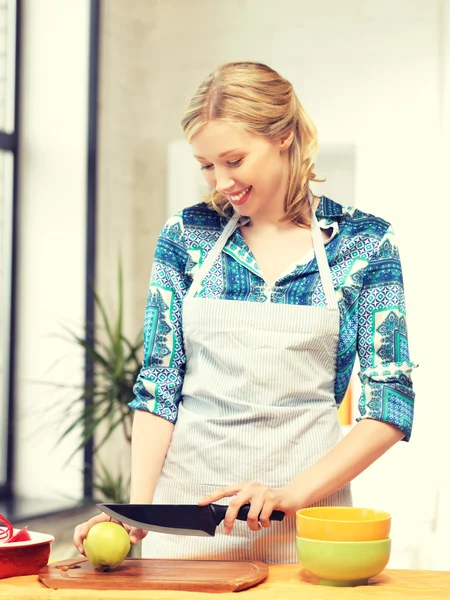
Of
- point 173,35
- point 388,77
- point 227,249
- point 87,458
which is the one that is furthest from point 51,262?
point 227,249

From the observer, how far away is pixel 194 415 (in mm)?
1701

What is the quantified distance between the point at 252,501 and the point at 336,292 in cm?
46

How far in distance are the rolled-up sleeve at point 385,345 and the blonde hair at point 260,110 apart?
0.68 ft

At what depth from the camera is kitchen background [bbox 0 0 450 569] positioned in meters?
3.77

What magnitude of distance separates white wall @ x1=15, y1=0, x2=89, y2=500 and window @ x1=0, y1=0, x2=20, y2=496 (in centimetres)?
4

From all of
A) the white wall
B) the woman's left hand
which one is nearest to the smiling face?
the woman's left hand

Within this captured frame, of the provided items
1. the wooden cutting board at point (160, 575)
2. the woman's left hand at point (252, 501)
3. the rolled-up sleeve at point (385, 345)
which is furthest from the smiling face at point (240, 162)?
the wooden cutting board at point (160, 575)

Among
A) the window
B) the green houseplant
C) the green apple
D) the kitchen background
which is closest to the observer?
the green apple

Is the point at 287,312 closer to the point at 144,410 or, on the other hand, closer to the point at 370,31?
the point at 144,410

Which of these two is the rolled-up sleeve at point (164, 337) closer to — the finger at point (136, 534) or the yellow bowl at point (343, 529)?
the finger at point (136, 534)

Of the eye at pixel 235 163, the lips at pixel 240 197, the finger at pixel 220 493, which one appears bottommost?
the finger at pixel 220 493

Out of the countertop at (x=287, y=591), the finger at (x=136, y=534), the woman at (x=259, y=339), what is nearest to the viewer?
the countertop at (x=287, y=591)

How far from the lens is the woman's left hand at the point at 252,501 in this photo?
141 cm

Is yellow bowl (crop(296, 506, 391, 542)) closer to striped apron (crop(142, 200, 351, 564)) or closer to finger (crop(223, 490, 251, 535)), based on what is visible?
finger (crop(223, 490, 251, 535))
